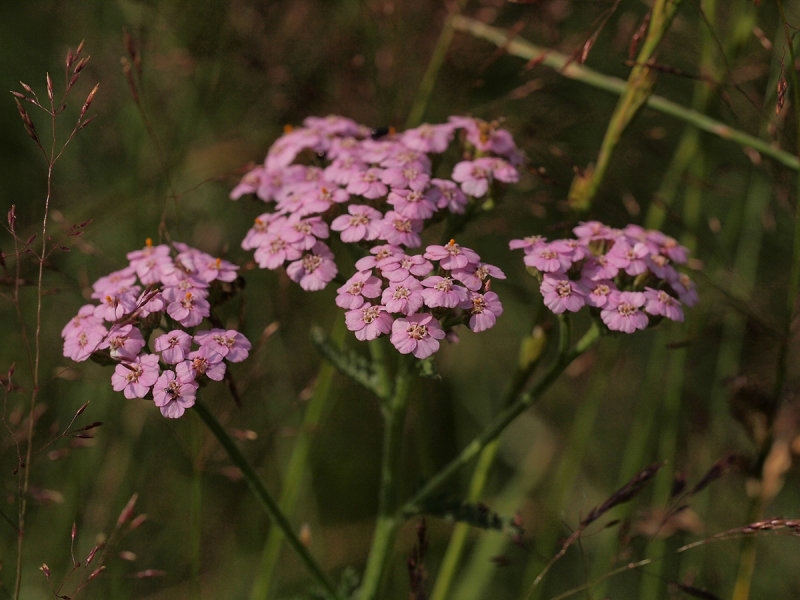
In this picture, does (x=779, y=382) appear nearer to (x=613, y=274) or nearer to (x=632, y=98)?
(x=613, y=274)

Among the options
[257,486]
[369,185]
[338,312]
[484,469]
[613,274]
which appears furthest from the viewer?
[338,312]

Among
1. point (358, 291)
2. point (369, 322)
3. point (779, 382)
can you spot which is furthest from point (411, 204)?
point (779, 382)

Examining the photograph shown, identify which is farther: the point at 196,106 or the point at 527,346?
the point at 196,106

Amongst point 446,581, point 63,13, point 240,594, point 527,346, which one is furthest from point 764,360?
point 63,13

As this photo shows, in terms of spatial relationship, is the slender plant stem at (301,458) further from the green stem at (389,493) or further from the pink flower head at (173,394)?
the pink flower head at (173,394)

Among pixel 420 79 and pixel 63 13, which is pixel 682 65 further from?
pixel 63 13

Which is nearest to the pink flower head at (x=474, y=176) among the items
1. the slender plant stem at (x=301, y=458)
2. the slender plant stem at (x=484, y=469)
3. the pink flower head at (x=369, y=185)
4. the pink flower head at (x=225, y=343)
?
the pink flower head at (x=369, y=185)
